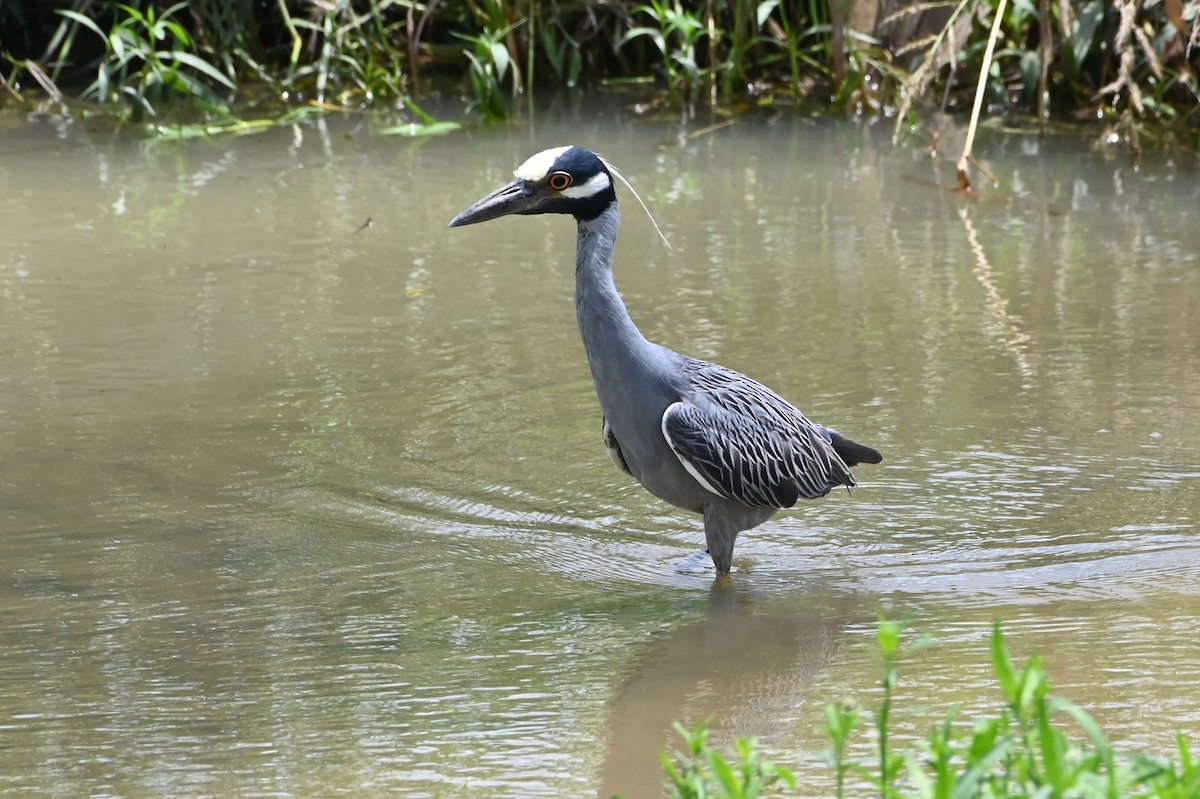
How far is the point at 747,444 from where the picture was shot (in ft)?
15.5

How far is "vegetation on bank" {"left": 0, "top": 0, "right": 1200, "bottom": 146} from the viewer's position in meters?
10.0

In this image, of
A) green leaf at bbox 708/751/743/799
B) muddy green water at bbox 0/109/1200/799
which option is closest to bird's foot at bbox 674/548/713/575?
muddy green water at bbox 0/109/1200/799

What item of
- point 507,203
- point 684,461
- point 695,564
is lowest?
point 695,564

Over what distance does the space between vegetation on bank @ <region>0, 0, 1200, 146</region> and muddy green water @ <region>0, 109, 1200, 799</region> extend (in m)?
1.04

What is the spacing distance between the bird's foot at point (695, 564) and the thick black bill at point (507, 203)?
3.92 ft

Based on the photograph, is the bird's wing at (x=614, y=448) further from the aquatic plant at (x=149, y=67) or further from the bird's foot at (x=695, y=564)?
the aquatic plant at (x=149, y=67)

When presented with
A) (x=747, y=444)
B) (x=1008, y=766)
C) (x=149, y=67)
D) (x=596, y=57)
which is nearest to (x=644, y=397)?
(x=747, y=444)

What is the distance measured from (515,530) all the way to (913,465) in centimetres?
145

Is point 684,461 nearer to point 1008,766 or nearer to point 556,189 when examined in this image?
point 556,189

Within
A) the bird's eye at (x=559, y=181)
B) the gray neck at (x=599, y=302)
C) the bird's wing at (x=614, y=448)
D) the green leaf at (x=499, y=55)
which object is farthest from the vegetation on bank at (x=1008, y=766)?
the green leaf at (x=499, y=55)

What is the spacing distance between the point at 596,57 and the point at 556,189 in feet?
25.9

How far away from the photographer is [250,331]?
22.0 ft

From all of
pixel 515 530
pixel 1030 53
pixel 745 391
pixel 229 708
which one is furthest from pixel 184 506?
pixel 1030 53

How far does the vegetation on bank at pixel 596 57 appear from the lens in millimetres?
10016
